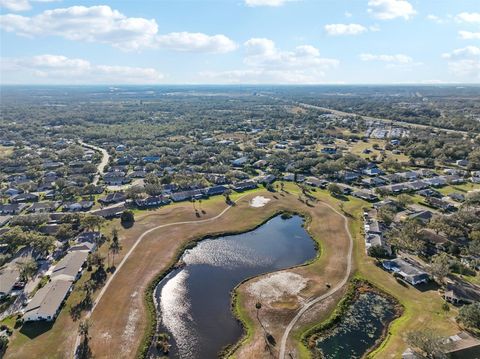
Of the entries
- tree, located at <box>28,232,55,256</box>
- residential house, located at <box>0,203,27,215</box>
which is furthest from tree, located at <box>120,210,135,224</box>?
residential house, located at <box>0,203,27,215</box>

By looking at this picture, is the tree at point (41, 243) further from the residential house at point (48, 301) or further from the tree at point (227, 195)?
the tree at point (227, 195)

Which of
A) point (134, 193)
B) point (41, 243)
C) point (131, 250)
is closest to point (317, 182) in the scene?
point (134, 193)

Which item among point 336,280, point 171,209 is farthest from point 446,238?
point 171,209

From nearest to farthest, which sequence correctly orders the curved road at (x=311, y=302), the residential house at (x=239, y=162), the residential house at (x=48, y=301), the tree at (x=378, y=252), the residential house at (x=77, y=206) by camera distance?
the curved road at (x=311, y=302), the residential house at (x=48, y=301), the tree at (x=378, y=252), the residential house at (x=77, y=206), the residential house at (x=239, y=162)

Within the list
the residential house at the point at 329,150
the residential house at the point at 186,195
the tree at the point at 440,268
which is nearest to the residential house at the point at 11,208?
the residential house at the point at 186,195

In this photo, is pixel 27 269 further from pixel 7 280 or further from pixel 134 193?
A: pixel 134 193

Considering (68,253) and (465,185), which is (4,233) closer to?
(68,253)

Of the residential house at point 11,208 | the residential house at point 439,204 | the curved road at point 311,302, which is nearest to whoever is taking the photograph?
the curved road at point 311,302
